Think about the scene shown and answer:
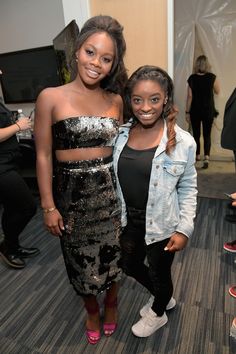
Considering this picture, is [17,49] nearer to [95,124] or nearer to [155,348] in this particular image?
[95,124]

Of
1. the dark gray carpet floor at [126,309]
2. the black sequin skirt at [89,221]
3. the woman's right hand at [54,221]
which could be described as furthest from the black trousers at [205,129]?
the woman's right hand at [54,221]

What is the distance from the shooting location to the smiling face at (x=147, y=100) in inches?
45.0

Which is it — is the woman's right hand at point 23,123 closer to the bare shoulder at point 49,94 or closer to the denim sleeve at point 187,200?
the bare shoulder at point 49,94

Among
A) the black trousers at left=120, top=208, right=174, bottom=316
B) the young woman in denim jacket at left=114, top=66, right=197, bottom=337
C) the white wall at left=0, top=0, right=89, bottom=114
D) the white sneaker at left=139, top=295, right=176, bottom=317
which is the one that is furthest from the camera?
the white wall at left=0, top=0, right=89, bottom=114

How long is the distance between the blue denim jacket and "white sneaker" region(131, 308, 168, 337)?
0.52 meters

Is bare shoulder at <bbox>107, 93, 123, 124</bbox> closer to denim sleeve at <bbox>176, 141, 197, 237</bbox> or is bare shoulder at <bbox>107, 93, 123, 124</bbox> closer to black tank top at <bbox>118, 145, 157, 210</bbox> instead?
black tank top at <bbox>118, 145, 157, 210</bbox>

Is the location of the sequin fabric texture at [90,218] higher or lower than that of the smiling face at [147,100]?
lower

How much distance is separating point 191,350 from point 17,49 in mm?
3656

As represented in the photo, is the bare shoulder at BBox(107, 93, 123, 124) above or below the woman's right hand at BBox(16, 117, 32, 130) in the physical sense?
above

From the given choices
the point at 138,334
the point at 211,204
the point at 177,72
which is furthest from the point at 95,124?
the point at 177,72

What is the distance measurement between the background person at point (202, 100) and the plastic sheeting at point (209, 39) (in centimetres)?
21

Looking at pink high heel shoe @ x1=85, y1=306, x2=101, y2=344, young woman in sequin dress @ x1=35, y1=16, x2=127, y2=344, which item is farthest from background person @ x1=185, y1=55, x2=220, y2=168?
pink high heel shoe @ x1=85, y1=306, x2=101, y2=344

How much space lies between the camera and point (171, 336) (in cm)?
153

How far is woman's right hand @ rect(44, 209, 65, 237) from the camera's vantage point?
1234mm
